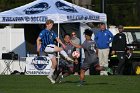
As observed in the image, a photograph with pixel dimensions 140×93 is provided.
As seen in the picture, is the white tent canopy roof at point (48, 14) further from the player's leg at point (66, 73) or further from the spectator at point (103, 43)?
the player's leg at point (66, 73)

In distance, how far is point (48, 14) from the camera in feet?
95.1

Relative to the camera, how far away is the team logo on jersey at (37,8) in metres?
29.7

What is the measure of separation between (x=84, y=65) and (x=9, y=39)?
512 inches

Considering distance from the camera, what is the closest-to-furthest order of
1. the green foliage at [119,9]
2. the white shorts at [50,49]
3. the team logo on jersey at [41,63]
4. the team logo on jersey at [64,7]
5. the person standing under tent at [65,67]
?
the white shorts at [50,49], the person standing under tent at [65,67], the team logo on jersey at [41,63], the team logo on jersey at [64,7], the green foliage at [119,9]

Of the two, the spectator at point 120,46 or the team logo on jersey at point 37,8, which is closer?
the spectator at point 120,46

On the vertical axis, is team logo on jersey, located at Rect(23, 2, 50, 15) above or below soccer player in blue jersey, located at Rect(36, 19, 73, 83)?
above

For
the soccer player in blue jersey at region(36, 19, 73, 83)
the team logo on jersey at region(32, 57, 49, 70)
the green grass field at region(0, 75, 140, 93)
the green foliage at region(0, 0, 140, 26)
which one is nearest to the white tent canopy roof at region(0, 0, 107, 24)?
the team logo on jersey at region(32, 57, 49, 70)

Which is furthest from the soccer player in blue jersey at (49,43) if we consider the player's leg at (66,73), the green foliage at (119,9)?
the green foliage at (119,9)

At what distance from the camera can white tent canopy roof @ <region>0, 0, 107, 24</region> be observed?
2902 cm

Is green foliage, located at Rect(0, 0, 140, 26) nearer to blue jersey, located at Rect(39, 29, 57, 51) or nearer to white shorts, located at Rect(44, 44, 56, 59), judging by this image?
blue jersey, located at Rect(39, 29, 57, 51)

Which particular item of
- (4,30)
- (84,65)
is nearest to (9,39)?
(4,30)

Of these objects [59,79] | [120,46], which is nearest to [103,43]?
[120,46]

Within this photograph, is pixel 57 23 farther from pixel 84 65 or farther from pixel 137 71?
pixel 84 65

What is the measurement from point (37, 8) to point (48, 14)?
3.60ft
